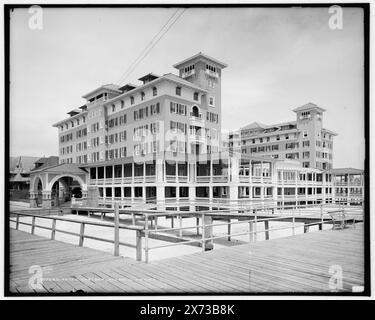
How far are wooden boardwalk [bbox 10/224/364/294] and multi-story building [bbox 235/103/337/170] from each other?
1461 inches

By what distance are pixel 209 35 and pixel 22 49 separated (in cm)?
411

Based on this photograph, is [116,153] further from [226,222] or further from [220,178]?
[226,222]

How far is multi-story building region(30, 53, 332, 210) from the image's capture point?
28500 mm

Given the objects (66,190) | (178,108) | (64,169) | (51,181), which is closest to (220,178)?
(178,108)

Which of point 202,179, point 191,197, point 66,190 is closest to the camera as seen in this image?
point 191,197

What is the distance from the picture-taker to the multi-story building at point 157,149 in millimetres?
28500

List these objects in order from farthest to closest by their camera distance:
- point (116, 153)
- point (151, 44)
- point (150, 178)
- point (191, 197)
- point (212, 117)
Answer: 1. point (116, 153)
2. point (191, 197)
3. point (150, 178)
4. point (212, 117)
5. point (151, 44)

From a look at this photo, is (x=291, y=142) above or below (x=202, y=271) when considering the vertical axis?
above

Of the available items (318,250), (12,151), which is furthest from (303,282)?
(12,151)

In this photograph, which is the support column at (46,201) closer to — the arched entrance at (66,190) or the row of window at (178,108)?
the arched entrance at (66,190)

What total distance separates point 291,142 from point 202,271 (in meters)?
53.1

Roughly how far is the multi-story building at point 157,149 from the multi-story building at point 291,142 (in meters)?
14.2

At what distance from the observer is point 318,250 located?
25.3 ft

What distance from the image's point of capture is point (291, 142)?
181ft
